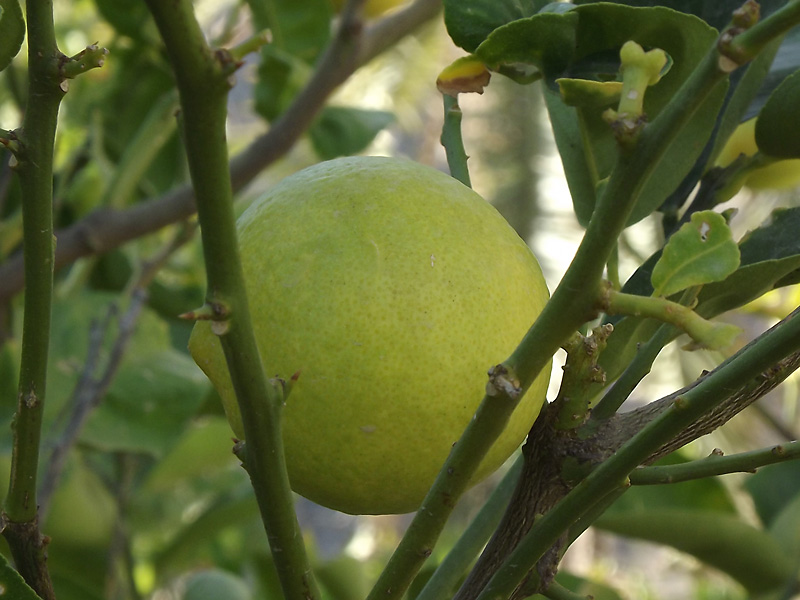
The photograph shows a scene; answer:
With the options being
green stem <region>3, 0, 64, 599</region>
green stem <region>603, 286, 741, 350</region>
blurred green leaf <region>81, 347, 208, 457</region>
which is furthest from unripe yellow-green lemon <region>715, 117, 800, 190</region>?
blurred green leaf <region>81, 347, 208, 457</region>

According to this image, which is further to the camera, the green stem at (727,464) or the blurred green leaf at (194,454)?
the blurred green leaf at (194,454)

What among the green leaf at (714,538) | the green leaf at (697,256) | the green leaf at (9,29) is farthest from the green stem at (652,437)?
the green leaf at (714,538)

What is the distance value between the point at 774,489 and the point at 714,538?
0.17m

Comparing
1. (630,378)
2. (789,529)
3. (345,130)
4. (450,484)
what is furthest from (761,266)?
(345,130)

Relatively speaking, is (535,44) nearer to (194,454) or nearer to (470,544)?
(470,544)

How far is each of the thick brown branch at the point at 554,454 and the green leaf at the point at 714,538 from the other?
42 cm

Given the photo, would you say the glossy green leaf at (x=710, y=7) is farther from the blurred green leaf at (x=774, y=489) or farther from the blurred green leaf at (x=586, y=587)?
the blurred green leaf at (x=774, y=489)

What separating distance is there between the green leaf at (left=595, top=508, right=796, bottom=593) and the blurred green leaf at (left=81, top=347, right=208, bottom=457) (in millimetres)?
426

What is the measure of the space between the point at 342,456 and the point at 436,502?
0.06m

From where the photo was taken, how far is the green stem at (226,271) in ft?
0.72

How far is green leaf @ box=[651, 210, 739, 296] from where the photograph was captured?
0.29m

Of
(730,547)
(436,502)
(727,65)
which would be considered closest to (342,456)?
(436,502)

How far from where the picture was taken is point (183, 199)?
0.96m

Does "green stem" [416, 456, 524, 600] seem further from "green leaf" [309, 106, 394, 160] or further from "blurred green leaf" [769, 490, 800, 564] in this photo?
"green leaf" [309, 106, 394, 160]
